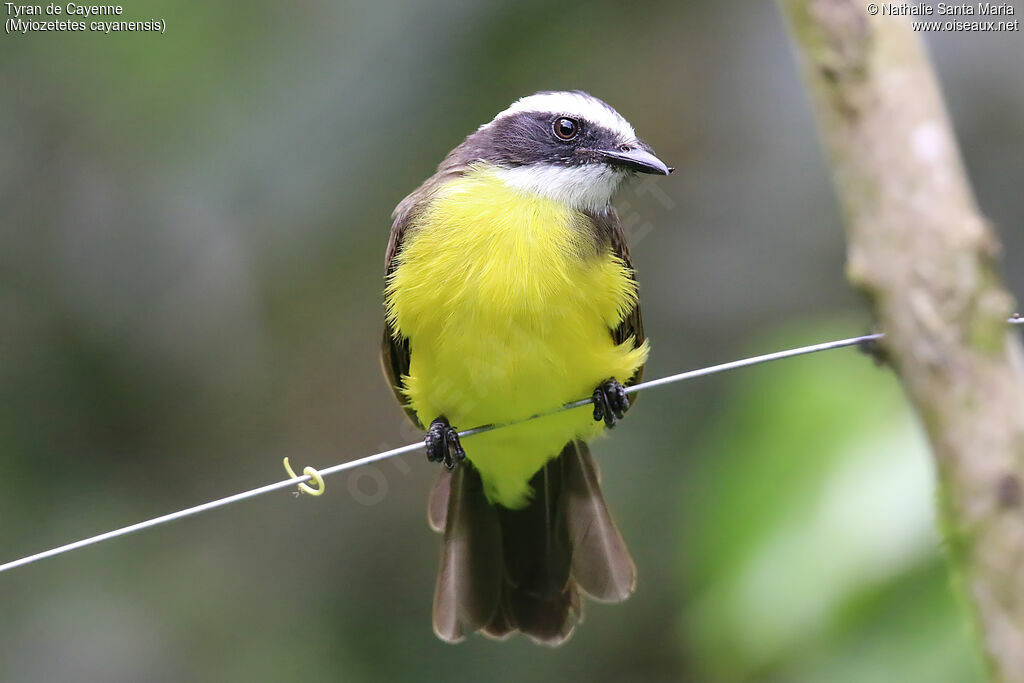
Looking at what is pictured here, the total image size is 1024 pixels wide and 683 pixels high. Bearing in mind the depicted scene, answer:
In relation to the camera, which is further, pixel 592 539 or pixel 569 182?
pixel 592 539

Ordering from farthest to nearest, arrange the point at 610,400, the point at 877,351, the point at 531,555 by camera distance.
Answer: the point at 531,555 → the point at 610,400 → the point at 877,351

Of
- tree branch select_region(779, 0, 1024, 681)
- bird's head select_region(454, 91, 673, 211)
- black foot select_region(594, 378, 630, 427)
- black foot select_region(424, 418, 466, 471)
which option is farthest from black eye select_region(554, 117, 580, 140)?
tree branch select_region(779, 0, 1024, 681)

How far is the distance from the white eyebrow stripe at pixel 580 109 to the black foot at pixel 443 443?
1146 mm

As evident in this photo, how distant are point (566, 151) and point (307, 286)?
8.69 feet

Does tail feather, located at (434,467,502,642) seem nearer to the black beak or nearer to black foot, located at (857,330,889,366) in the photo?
→ the black beak

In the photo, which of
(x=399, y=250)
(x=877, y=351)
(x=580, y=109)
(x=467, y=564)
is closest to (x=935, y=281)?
(x=877, y=351)

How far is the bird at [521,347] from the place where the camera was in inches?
147

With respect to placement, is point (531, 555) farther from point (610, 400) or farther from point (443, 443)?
point (610, 400)

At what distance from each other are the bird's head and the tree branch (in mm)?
2140

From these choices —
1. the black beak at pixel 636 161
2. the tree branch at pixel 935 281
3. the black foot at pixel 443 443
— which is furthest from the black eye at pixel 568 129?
the tree branch at pixel 935 281

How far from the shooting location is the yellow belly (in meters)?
3.70

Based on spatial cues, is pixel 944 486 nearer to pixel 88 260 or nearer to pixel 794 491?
pixel 794 491

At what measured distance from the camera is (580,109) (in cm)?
423

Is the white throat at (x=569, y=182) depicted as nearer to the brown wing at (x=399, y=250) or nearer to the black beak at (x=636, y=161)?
the black beak at (x=636, y=161)
